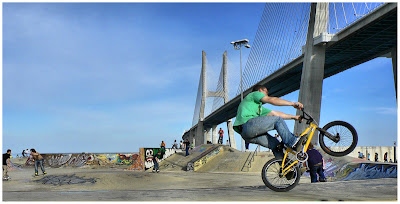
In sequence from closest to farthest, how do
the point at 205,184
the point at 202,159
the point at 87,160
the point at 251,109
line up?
the point at 251,109 → the point at 205,184 → the point at 202,159 → the point at 87,160

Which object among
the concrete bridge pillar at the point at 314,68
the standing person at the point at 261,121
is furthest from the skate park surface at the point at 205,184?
the concrete bridge pillar at the point at 314,68

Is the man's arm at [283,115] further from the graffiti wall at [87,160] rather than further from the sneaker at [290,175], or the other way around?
the graffiti wall at [87,160]

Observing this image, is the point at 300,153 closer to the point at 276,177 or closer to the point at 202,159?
the point at 276,177

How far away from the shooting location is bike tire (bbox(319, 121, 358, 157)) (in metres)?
6.46

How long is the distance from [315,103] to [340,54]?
5995 millimetres

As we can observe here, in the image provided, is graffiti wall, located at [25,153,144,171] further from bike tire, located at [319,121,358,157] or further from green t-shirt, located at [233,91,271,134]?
green t-shirt, located at [233,91,271,134]

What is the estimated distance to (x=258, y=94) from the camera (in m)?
6.02

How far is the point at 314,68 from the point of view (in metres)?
32.0

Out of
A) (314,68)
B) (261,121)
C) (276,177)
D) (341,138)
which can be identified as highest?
(314,68)

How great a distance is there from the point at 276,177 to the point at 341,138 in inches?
48.9

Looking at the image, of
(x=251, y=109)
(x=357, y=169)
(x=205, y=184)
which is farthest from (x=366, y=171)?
(x=251, y=109)

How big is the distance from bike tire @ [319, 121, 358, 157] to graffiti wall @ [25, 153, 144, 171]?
3401 cm

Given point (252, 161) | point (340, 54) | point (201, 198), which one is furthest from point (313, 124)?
Answer: point (340, 54)

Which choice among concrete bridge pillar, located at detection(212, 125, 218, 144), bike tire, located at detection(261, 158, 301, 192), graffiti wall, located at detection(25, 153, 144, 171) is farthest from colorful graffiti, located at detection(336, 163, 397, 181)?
concrete bridge pillar, located at detection(212, 125, 218, 144)
